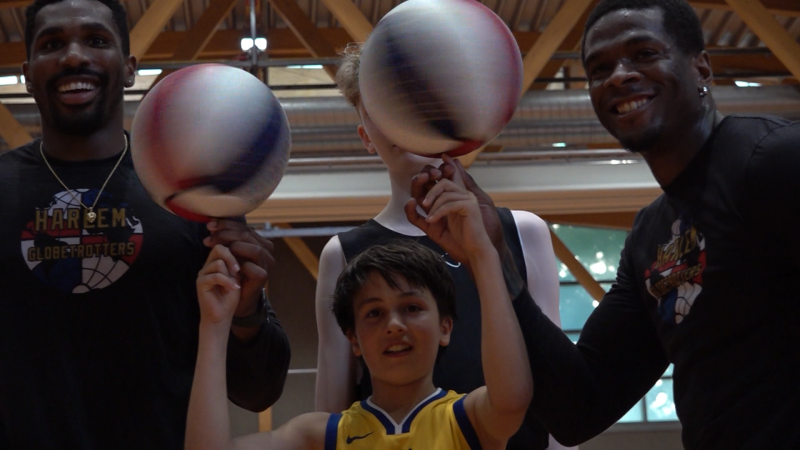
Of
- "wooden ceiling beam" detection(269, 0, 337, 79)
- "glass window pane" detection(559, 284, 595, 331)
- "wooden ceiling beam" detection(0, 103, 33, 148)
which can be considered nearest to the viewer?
"wooden ceiling beam" detection(0, 103, 33, 148)

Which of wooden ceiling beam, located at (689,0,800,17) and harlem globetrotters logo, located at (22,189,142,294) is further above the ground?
harlem globetrotters logo, located at (22,189,142,294)

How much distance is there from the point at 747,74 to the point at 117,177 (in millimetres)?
6715

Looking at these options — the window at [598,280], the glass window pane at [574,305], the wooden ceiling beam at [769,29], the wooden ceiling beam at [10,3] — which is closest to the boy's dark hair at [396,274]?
the wooden ceiling beam at [769,29]

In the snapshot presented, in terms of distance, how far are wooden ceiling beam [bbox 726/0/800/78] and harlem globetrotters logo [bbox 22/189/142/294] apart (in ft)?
16.8

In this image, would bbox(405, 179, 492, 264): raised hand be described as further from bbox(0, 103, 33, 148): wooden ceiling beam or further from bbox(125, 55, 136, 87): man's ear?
bbox(0, 103, 33, 148): wooden ceiling beam

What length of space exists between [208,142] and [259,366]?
0.53m

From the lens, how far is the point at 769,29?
6.21 metres

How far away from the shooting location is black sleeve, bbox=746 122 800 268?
1643 millimetres

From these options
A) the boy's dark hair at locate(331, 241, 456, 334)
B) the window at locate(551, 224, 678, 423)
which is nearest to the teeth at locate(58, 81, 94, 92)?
the boy's dark hair at locate(331, 241, 456, 334)

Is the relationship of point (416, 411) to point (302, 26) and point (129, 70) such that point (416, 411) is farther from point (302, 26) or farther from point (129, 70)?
point (302, 26)

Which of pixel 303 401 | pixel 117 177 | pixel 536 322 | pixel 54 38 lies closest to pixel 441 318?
pixel 536 322

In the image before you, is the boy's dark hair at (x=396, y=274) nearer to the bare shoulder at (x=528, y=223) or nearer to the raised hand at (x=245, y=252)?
the bare shoulder at (x=528, y=223)

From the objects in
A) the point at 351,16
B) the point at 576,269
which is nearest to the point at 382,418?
the point at 351,16

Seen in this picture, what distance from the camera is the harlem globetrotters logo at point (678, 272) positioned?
1789 millimetres
